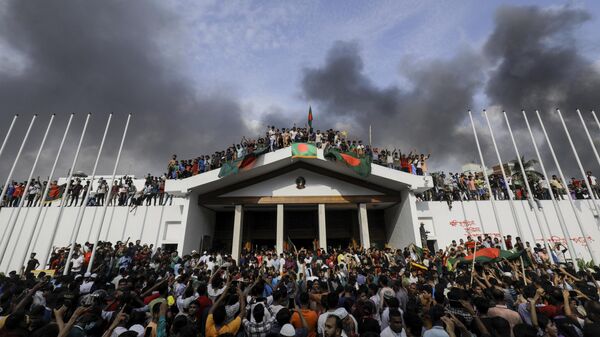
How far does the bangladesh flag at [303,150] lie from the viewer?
16734mm

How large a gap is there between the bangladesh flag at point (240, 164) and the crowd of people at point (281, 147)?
78 cm

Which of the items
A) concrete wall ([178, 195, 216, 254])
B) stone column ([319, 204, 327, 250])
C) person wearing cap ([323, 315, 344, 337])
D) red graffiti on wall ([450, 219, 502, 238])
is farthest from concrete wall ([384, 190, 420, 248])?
person wearing cap ([323, 315, 344, 337])

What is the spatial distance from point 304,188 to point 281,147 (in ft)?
10.2

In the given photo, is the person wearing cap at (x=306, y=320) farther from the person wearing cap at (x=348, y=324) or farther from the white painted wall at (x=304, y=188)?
the white painted wall at (x=304, y=188)

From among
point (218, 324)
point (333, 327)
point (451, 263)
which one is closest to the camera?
point (333, 327)

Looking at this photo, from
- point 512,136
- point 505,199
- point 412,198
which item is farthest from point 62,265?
point 505,199

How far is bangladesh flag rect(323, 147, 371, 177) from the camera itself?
53.2 ft

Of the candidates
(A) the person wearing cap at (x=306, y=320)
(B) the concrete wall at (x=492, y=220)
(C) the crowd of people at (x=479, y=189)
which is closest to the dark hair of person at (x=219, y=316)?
(A) the person wearing cap at (x=306, y=320)

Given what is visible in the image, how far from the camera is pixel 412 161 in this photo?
1842 cm

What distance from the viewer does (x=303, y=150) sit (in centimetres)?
1686

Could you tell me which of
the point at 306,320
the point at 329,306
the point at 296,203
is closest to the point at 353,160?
the point at 296,203

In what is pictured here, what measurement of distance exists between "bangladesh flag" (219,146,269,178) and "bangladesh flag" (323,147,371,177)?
4.28 meters

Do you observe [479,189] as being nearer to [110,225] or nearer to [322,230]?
[322,230]

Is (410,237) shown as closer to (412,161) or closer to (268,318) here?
(412,161)
